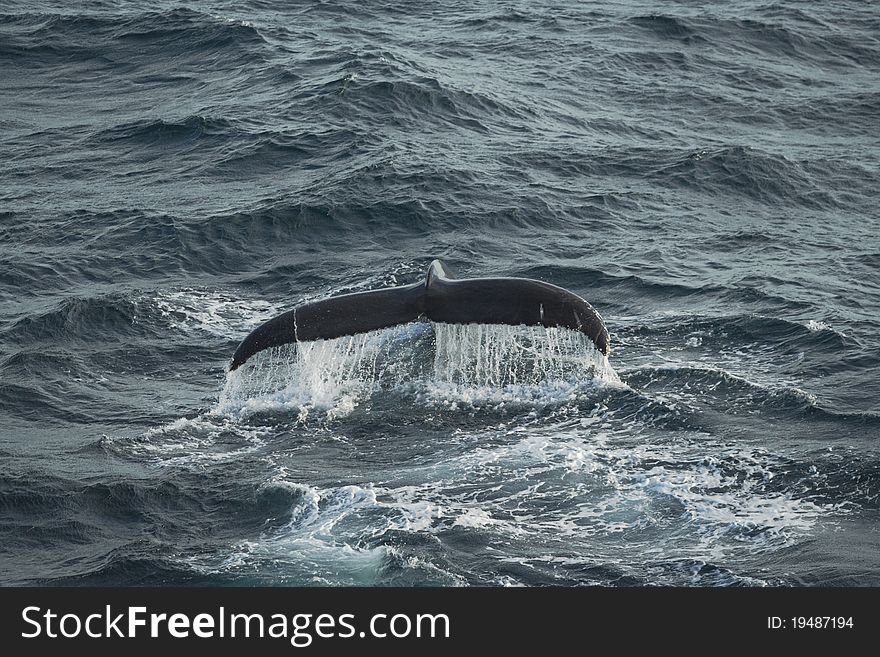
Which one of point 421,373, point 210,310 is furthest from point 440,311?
point 210,310

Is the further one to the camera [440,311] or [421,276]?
[421,276]

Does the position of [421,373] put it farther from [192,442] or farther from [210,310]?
[210,310]

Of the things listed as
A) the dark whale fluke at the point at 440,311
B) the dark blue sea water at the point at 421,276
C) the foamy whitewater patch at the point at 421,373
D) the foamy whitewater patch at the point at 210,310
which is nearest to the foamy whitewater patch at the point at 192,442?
the dark blue sea water at the point at 421,276

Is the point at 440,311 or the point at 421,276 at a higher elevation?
the point at 440,311

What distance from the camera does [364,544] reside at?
507 inches

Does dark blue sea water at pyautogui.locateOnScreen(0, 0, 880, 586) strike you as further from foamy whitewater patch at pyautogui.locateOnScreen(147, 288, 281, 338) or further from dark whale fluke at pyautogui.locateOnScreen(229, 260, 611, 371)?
dark whale fluke at pyautogui.locateOnScreen(229, 260, 611, 371)

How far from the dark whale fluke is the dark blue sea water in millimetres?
1261

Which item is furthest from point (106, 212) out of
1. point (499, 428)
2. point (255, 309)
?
point (499, 428)

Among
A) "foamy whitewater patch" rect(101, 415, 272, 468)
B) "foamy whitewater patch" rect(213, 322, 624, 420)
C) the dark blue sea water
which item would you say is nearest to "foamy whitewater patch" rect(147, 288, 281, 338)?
the dark blue sea water

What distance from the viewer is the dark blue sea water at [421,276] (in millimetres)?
13289

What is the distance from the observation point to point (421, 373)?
16625 millimetres

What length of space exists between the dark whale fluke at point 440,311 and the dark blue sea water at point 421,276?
1261 millimetres

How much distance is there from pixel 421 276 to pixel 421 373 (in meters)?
4.19
